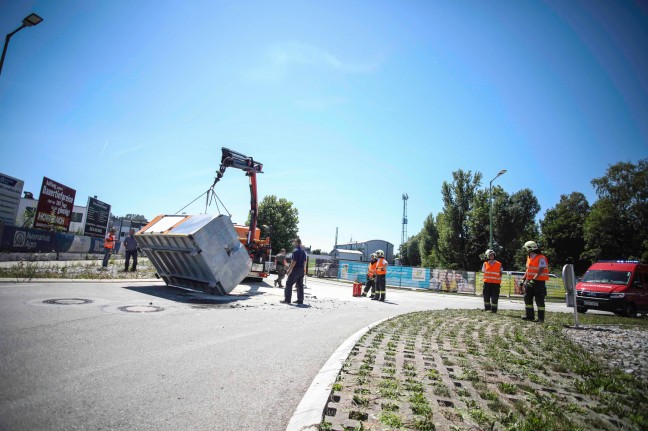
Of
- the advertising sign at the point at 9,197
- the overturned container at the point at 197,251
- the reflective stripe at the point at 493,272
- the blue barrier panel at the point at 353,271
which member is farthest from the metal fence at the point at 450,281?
the advertising sign at the point at 9,197

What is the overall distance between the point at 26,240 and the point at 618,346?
86.1ft

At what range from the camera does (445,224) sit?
40844 mm

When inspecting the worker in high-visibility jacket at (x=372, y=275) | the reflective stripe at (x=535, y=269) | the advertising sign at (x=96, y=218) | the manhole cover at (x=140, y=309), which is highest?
the advertising sign at (x=96, y=218)

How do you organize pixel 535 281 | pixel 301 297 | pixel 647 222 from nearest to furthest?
pixel 535 281 < pixel 301 297 < pixel 647 222

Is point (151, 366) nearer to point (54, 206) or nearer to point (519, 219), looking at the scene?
point (54, 206)

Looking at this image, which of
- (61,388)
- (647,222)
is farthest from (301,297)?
(647,222)

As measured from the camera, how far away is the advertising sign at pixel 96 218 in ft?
89.9

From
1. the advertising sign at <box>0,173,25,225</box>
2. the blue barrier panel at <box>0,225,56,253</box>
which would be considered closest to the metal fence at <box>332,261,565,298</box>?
the blue barrier panel at <box>0,225,56,253</box>

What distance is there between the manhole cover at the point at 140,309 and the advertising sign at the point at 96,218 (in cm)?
2612

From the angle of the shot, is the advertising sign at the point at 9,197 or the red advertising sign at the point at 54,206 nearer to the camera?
the red advertising sign at the point at 54,206

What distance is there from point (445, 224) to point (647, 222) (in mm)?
21006

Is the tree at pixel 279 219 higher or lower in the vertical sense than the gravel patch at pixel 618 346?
higher

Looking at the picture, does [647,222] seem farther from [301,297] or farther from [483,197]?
[301,297]

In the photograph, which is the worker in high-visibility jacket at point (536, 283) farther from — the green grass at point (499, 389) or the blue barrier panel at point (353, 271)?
the blue barrier panel at point (353, 271)
